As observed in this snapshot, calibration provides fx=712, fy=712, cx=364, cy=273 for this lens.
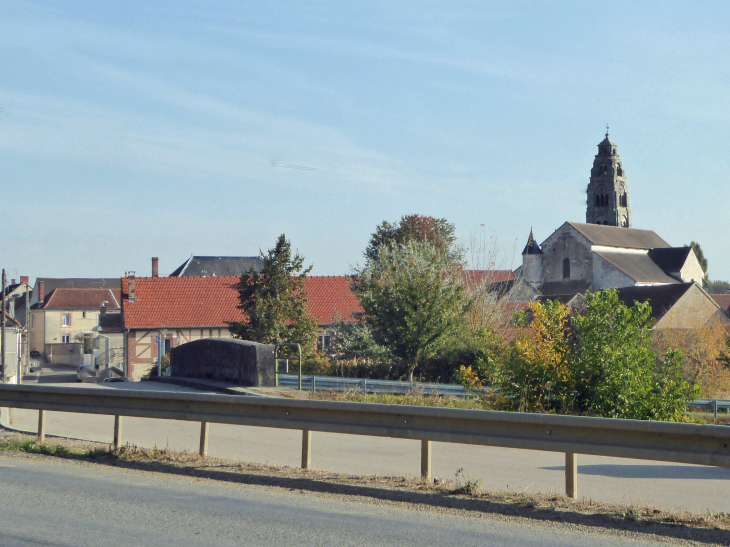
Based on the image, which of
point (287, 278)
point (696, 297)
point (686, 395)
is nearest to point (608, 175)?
point (696, 297)

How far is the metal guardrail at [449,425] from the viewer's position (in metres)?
5.71

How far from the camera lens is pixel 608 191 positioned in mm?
107062

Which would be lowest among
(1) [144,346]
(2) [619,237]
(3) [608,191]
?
(1) [144,346]

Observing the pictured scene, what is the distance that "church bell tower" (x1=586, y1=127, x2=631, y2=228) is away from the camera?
106625mm

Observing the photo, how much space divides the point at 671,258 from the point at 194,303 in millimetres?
60214

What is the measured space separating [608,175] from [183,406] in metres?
108

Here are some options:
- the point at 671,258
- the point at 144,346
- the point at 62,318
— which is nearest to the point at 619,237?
the point at 671,258

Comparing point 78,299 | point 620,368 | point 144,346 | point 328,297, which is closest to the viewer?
point 620,368

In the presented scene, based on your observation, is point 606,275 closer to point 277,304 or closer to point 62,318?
point 277,304

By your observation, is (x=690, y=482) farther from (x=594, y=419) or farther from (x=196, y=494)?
(x=196, y=494)

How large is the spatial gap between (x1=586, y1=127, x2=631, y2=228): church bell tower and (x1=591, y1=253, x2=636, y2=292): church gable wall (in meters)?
29.2

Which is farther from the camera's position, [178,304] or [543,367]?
→ [178,304]

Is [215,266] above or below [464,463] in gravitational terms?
above

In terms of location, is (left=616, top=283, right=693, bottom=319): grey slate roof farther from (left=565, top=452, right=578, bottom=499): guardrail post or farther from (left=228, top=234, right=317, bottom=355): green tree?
(left=565, top=452, right=578, bottom=499): guardrail post
